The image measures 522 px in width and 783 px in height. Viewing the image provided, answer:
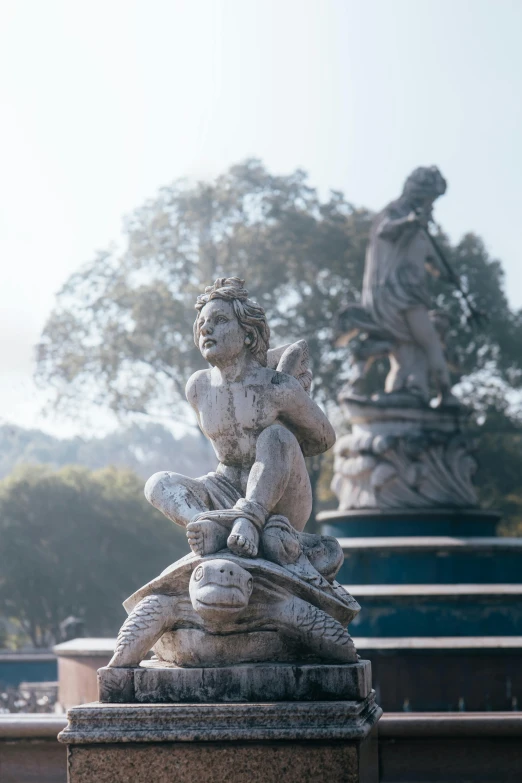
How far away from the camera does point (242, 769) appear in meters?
4.90

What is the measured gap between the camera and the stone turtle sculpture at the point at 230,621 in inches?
204

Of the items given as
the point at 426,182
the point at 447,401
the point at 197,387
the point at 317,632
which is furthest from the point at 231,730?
the point at 426,182

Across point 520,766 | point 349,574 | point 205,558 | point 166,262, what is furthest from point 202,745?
point 166,262

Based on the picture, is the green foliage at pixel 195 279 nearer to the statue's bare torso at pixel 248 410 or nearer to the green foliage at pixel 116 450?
the statue's bare torso at pixel 248 410

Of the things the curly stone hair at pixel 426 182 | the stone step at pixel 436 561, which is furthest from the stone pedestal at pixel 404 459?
the curly stone hair at pixel 426 182

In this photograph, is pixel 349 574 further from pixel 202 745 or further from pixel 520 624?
pixel 202 745

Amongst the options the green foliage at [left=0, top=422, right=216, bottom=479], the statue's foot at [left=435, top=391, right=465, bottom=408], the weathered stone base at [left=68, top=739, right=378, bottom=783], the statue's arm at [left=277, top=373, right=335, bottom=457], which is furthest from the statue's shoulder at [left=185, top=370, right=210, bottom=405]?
the green foliage at [left=0, top=422, right=216, bottom=479]

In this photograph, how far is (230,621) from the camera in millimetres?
5203

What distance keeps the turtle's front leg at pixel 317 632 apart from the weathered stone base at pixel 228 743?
0.98ft

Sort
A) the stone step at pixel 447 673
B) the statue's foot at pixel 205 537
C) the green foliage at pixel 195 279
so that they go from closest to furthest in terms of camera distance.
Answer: the statue's foot at pixel 205 537
the stone step at pixel 447 673
the green foliage at pixel 195 279

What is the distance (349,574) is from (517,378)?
18.1m

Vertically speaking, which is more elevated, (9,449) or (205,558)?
(9,449)

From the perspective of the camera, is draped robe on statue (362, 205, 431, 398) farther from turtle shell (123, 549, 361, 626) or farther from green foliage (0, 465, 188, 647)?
green foliage (0, 465, 188, 647)

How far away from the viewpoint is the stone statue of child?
5734 mm
